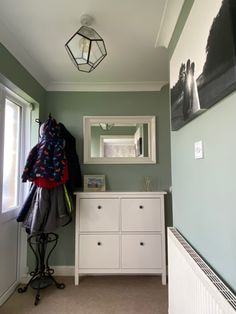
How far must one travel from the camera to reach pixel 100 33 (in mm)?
1885

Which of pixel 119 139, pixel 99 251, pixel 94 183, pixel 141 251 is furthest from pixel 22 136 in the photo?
pixel 141 251

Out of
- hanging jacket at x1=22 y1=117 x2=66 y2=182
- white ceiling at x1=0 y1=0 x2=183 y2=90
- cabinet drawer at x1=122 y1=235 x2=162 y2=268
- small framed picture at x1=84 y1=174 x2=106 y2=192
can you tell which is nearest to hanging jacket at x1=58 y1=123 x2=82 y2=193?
small framed picture at x1=84 y1=174 x2=106 y2=192

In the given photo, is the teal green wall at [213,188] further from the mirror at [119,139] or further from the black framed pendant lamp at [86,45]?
the mirror at [119,139]

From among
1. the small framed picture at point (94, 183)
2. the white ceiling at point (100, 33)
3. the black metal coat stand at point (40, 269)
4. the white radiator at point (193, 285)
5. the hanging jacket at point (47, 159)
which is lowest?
the black metal coat stand at point (40, 269)

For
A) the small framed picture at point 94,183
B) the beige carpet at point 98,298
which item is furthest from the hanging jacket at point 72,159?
the beige carpet at point 98,298

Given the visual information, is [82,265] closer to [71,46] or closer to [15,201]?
[15,201]

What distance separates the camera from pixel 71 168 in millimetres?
2717

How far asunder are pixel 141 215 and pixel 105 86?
167 cm

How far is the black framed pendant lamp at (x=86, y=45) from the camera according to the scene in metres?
1.67

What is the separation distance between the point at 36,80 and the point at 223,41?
229 cm

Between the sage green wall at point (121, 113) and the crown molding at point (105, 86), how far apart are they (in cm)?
5

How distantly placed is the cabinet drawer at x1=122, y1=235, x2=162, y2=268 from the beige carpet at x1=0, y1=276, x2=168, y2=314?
0.22 m

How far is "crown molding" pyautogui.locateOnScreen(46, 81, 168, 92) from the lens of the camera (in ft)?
9.57

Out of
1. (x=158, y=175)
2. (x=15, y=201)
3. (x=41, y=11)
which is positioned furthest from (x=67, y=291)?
(x=41, y=11)
